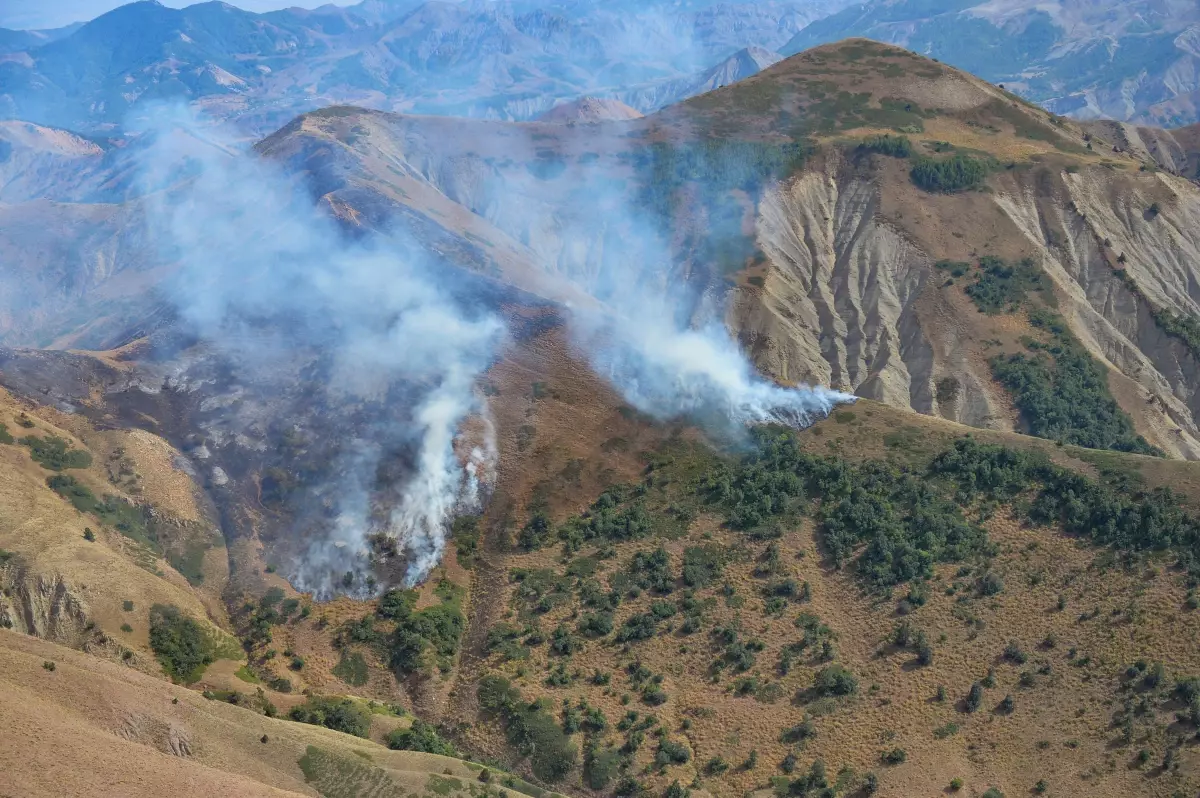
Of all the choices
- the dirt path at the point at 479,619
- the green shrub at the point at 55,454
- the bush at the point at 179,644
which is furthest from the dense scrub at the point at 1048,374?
the green shrub at the point at 55,454

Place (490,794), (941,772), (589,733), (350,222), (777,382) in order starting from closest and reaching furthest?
(490,794) → (941,772) → (589,733) → (777,382) → (350,222)

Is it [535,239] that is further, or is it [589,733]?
[535,239]

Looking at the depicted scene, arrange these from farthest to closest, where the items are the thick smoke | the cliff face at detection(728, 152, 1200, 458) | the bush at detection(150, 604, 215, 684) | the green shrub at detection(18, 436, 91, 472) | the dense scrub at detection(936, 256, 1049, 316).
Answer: the dense scrub at detection(936, 256, 1049, 316) < the cliff face at detection(728, 152, 1200, 458) < the thick smoke < the green shrub at detection(18, 436, 91, 472) < the bush at detection(150, 604, 215, 684)

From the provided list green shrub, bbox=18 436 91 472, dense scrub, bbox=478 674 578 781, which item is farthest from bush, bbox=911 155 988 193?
green shrub, bbox=18 436 91 472

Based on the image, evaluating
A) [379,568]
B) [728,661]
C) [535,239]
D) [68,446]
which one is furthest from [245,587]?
[535,239]

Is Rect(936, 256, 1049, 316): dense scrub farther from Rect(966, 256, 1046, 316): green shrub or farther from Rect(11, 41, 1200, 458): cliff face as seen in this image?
Rect(11, 41, 1200, 458): cliff face

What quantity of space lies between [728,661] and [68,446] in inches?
2474

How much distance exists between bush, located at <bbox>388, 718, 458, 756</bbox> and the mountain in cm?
25

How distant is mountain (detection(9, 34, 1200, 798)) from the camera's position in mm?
66125

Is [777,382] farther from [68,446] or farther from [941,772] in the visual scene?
[68,446]

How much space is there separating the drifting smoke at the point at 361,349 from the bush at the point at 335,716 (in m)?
15.1

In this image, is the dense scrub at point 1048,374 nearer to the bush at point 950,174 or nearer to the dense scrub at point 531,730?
the bush at point 950,174

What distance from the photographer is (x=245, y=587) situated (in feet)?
269

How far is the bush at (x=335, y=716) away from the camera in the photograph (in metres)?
66.3
